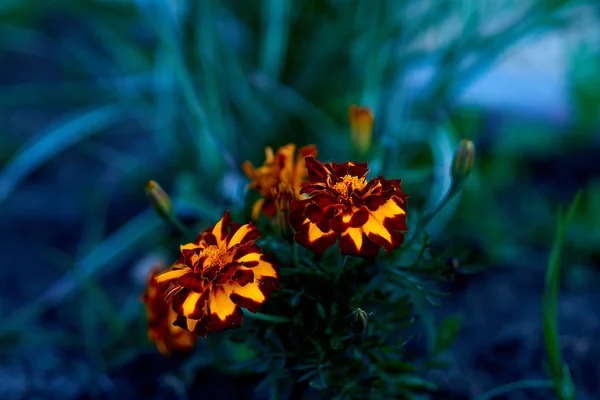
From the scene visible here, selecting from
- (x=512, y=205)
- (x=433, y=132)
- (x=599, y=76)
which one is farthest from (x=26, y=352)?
(x=599, y=76)

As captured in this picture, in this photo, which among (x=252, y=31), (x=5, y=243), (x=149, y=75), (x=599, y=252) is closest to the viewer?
(x=599, y=252)

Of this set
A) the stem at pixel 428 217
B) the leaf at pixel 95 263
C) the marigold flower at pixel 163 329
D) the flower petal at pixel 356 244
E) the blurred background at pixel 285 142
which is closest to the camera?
the flower petal at pixel 356 244

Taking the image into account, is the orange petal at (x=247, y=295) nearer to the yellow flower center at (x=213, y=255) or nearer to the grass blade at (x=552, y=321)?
the yellow flower center at (x=213, y=255)

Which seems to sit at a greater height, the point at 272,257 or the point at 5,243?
the point at 5,243

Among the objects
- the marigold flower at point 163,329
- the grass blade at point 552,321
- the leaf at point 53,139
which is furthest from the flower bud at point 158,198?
the leaf at point 53,139

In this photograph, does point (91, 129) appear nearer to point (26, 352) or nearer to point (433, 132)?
point (26, 352)

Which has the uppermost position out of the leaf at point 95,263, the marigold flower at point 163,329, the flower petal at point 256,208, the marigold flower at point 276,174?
the leaf at point 95,263

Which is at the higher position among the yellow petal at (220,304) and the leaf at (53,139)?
the leaf at (53,139)
